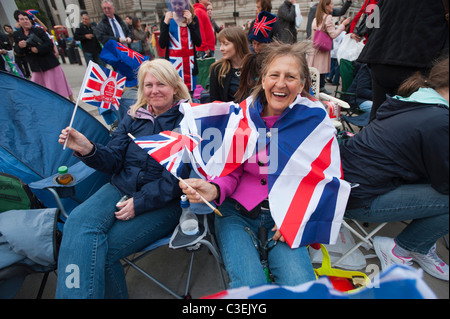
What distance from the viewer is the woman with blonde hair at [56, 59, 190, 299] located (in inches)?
53.4

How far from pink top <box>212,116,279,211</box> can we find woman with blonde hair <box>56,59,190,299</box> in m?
0.37

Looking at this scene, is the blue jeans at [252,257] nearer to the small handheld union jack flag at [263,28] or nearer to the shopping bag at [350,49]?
the small handheld union jack flag at [263,28]

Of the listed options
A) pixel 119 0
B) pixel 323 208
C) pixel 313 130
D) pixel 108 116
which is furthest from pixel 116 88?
pixel 119 0

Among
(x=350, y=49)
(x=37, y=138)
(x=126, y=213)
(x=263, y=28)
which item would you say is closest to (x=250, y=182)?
(x=126, y=213)

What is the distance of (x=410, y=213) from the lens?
53.3 inches

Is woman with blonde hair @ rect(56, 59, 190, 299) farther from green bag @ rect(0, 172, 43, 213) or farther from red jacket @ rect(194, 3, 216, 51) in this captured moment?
red jacket @ rect(194, 3, 216, 51)

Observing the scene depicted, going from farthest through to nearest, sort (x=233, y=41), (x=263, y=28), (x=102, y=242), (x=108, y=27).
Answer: (x=108, y=27), (x=263, y=28), (x=233, y=41), (x=102, y=242)

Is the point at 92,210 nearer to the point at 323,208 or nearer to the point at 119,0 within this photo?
the point at 323,208

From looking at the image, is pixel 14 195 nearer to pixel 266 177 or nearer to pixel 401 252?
pixel 266 177

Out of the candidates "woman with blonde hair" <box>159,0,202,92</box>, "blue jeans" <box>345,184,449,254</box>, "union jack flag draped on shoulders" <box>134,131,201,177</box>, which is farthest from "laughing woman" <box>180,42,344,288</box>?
"woman with blonde hair" <box>159,0,202,92</box>

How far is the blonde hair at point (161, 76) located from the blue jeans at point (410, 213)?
159cm

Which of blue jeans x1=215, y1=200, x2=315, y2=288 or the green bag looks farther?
the green bag

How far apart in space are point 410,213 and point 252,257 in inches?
36.2
